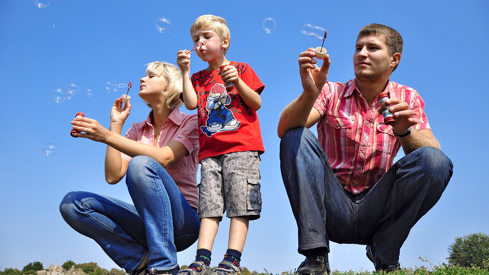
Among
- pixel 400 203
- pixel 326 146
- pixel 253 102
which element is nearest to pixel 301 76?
pixel 253 102

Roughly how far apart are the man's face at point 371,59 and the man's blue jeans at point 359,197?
32.6 inches

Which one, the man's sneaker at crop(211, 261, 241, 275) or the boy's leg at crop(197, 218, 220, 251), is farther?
the boy's leg at crop(197, 218, 220, 251)

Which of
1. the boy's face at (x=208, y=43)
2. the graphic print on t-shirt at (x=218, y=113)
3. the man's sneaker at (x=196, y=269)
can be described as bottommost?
the man's sneaker at (x=196, y=269)

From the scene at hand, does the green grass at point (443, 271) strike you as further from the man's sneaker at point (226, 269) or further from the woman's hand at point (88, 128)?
the woman's hand at point (88, 128)

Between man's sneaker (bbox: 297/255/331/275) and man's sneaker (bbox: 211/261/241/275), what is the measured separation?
1.55 ft

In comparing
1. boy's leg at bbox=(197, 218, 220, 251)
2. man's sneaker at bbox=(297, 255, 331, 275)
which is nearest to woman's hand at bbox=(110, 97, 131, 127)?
boy's leg at bbox=(197, 218, 220, 251)

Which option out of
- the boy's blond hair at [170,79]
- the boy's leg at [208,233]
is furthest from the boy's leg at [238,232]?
the boy's blond hair at [170,79]

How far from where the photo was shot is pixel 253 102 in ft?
12.1

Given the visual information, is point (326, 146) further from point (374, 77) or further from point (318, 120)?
point (374, 77)

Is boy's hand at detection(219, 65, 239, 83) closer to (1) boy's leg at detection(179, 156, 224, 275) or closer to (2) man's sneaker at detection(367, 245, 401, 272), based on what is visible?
(1) boy's leg at detection(179, 156, 224, 275)

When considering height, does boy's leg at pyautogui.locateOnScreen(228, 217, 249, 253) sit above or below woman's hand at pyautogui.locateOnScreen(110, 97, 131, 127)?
below

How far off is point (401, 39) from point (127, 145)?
2.66m

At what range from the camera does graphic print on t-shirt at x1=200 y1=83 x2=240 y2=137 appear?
3639mm

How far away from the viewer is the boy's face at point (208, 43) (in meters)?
3.85
